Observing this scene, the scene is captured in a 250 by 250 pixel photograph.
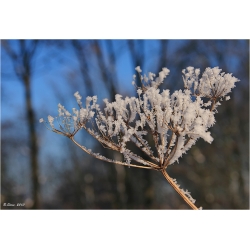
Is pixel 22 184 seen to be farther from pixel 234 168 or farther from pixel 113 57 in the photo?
pixel 234 168

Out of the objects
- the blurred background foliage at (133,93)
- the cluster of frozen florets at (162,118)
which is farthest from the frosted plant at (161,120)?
the blurred background foliage at (133,93)

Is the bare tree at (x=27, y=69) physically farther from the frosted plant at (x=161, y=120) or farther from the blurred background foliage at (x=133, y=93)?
the frosted plant at (x=161, y=120)

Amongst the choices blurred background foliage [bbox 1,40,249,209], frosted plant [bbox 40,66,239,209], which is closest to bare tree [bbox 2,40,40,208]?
blurred background foliage [bbox 1,40,249,209]

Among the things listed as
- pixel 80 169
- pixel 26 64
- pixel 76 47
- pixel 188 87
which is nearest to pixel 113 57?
pixel 76 47

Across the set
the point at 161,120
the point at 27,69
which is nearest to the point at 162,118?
the point at 161,120

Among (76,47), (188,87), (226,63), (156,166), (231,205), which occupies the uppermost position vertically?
(76,47)

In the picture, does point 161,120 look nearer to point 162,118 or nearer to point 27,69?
point 162,118

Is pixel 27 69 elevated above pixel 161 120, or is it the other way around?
pixel 27 69

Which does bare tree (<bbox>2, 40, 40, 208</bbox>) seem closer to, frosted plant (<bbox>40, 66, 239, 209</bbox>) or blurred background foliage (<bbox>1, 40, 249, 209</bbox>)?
blurred background foliage (<bbox>1, 40, 249, 209</bbox>)

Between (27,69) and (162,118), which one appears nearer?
(162,118)
